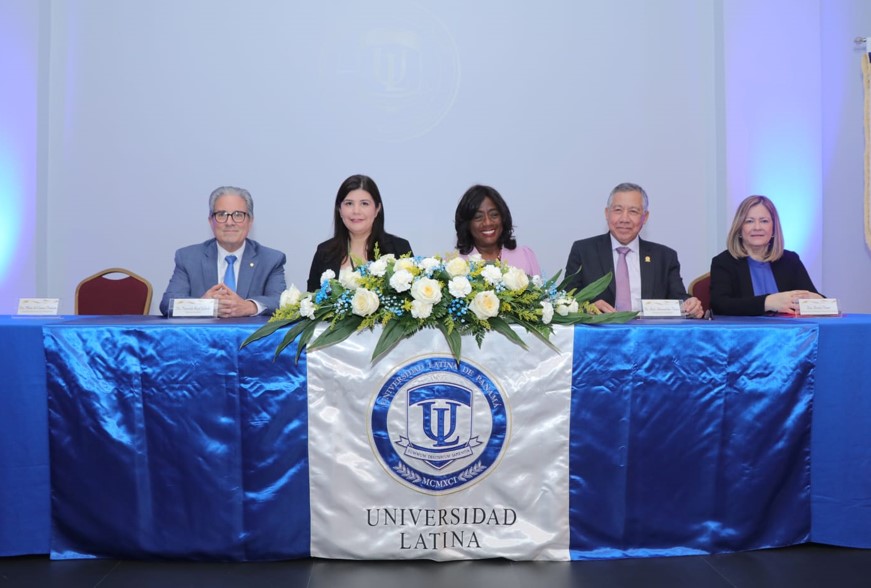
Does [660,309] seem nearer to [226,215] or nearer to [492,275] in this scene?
[492,275]

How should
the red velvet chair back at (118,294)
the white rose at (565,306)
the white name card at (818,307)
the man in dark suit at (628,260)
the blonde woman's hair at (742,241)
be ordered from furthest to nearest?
the red velvet chair back at (118,294) < the man in dark suit at (628,260) < the blonde woman's hair at (742,241) < the white name card at (818,307) < the white rose at (565,306)

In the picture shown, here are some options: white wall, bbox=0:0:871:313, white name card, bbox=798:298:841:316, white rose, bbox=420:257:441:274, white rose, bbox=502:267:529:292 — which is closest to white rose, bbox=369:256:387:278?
white rose, bbox=420:257:441:274

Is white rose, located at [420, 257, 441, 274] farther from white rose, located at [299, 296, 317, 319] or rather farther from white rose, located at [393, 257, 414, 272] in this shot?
white rose, located at [299, 296, 317, 319]

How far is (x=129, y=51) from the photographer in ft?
15.2

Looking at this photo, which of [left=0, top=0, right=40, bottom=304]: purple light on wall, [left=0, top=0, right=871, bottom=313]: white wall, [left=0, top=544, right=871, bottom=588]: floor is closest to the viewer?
[left=0, top=544, right=871, bottom=588]: floor

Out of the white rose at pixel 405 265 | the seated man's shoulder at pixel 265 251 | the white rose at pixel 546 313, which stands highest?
the seated man's shoulder at pixel 265 251

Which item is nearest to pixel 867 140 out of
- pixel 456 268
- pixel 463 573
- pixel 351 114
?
pixel 351 114

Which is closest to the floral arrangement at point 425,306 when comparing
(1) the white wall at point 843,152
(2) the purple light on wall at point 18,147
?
(2) the purple light on wall at point 18,147

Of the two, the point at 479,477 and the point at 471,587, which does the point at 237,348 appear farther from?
the point at 471,587

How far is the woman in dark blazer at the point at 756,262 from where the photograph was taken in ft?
10.5

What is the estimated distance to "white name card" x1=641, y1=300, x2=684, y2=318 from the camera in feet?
8.33

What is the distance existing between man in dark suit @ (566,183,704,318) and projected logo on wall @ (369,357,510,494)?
127cm

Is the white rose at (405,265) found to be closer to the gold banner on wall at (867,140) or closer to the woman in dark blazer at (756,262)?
the woman in dark blazer at (756,262)

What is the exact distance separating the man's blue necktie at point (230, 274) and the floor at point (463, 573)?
1.30 metres
